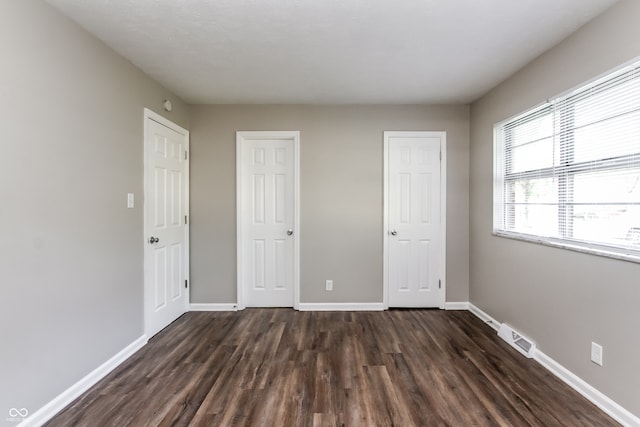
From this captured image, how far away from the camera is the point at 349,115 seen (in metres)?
3.50

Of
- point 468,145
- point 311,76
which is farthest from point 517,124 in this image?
point 311,76

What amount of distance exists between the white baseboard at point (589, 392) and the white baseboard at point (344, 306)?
1591 mm

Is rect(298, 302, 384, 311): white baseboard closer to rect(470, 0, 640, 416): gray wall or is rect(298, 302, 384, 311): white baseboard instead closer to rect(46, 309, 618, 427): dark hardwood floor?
rect(46, 309, 618, 427): dark hardwood floor

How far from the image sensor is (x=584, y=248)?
1962 mm

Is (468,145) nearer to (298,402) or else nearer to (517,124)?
(517,124)

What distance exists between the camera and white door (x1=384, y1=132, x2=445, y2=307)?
11.5ft

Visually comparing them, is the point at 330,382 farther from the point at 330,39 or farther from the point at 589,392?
the point at 330,39

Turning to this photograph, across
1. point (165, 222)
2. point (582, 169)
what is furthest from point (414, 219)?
point (165, 222)

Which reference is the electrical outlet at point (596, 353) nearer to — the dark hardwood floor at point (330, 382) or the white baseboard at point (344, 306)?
the dark hardwood floor at point (330, 382)

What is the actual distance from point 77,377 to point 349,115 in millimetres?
3415

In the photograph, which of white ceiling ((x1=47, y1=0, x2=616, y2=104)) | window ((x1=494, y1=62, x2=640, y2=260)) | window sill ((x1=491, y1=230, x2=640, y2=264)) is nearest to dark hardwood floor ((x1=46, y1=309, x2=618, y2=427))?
window sill ((x1=491, y1=230, x2=640, y2=264))

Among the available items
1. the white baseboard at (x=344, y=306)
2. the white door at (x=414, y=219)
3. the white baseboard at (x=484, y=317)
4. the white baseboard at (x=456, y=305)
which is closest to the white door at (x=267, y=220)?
the white baseboard at (x=344, y=306)

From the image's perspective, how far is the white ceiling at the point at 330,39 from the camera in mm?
1773

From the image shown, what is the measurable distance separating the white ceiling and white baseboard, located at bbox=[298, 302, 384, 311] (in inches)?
96.8
